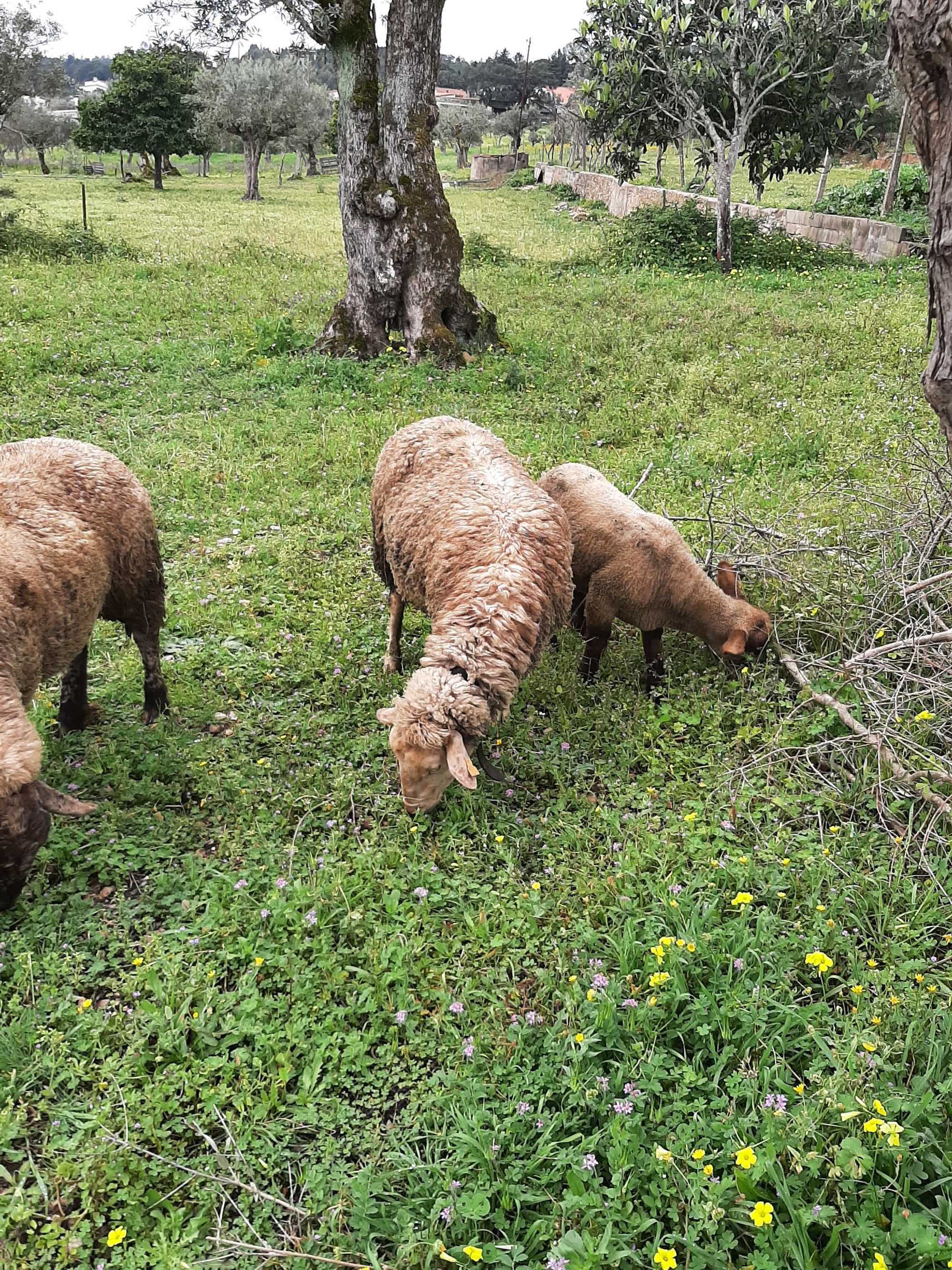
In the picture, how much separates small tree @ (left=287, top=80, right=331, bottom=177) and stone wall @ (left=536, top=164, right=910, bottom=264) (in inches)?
764

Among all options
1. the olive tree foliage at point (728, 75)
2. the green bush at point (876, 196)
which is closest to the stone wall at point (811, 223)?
the green bush at point (876, 196)

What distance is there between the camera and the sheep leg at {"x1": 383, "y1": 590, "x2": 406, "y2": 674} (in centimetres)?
550

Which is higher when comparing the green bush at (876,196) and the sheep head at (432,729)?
the green bush at (876,196)

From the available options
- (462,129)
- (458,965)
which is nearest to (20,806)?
(458,965)

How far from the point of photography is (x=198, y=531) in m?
7.34

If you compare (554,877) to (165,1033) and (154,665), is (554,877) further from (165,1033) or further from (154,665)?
(154,665)

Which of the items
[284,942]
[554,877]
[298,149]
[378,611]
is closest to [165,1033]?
[284,942]

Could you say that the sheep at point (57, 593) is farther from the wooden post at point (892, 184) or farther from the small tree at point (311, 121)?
the small tree at point (311, 121)

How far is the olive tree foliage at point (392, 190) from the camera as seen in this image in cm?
1068

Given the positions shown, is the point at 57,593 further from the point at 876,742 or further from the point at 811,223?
the point at 811,223

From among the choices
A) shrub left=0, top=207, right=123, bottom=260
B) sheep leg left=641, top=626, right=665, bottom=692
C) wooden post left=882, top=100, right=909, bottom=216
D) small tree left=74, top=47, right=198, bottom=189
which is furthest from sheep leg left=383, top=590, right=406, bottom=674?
small tree left=74, top=47, right=198, bottom=189

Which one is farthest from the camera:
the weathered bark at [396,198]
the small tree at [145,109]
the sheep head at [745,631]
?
the small tree at [145,109]

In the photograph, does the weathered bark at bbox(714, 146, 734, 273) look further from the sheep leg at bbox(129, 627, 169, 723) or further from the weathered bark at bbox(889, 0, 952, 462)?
the sheep leg at bbox(129, 627, 169, 723)

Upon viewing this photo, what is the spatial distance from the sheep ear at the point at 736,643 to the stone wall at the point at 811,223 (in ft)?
55.0
